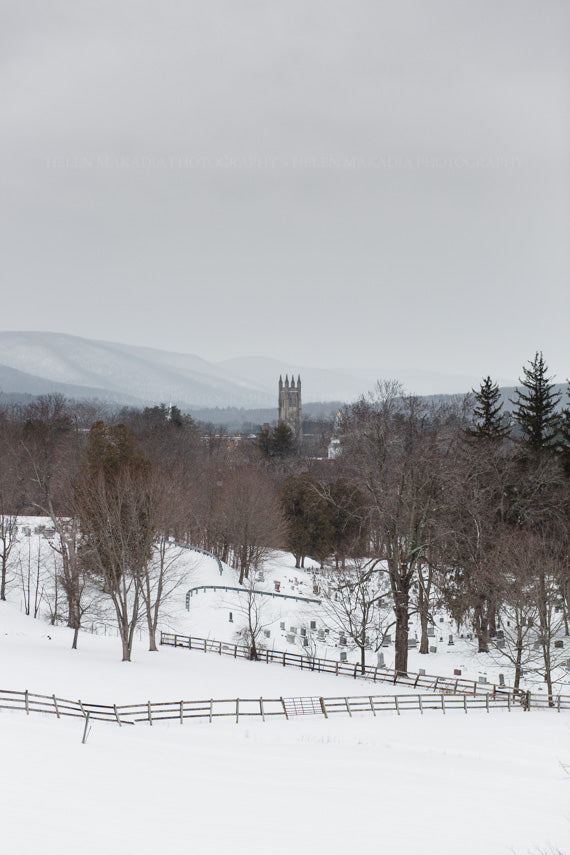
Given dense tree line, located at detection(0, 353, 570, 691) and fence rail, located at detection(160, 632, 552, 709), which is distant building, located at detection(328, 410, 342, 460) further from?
fence rail, located at detection(160, 632, 552, 709)

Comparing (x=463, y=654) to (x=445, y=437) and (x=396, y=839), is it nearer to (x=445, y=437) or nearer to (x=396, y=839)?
(x=445, y=437)

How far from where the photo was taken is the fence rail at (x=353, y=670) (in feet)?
95.5

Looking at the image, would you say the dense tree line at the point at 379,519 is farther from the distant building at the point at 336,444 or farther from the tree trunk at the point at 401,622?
the distant building at the point at 336,444

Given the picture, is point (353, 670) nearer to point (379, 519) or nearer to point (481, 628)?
point (379, 519)

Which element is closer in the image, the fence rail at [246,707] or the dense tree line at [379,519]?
the fence rail at [246,707]

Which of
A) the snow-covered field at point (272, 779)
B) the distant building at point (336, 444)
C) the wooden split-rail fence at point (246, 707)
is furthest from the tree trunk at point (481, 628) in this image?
the distant building at point (336, 444)

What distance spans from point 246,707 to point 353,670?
7995 millimetres

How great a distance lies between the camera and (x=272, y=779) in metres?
17.4

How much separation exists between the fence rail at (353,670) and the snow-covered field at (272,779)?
1.56m

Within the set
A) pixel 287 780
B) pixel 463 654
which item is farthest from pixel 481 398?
pixel 287 780

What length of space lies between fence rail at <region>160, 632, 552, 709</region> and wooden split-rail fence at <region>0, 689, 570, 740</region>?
0.70 metres

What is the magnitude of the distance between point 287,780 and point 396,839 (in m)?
3.91

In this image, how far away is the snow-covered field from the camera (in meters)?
13.8

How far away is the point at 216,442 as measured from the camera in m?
114
